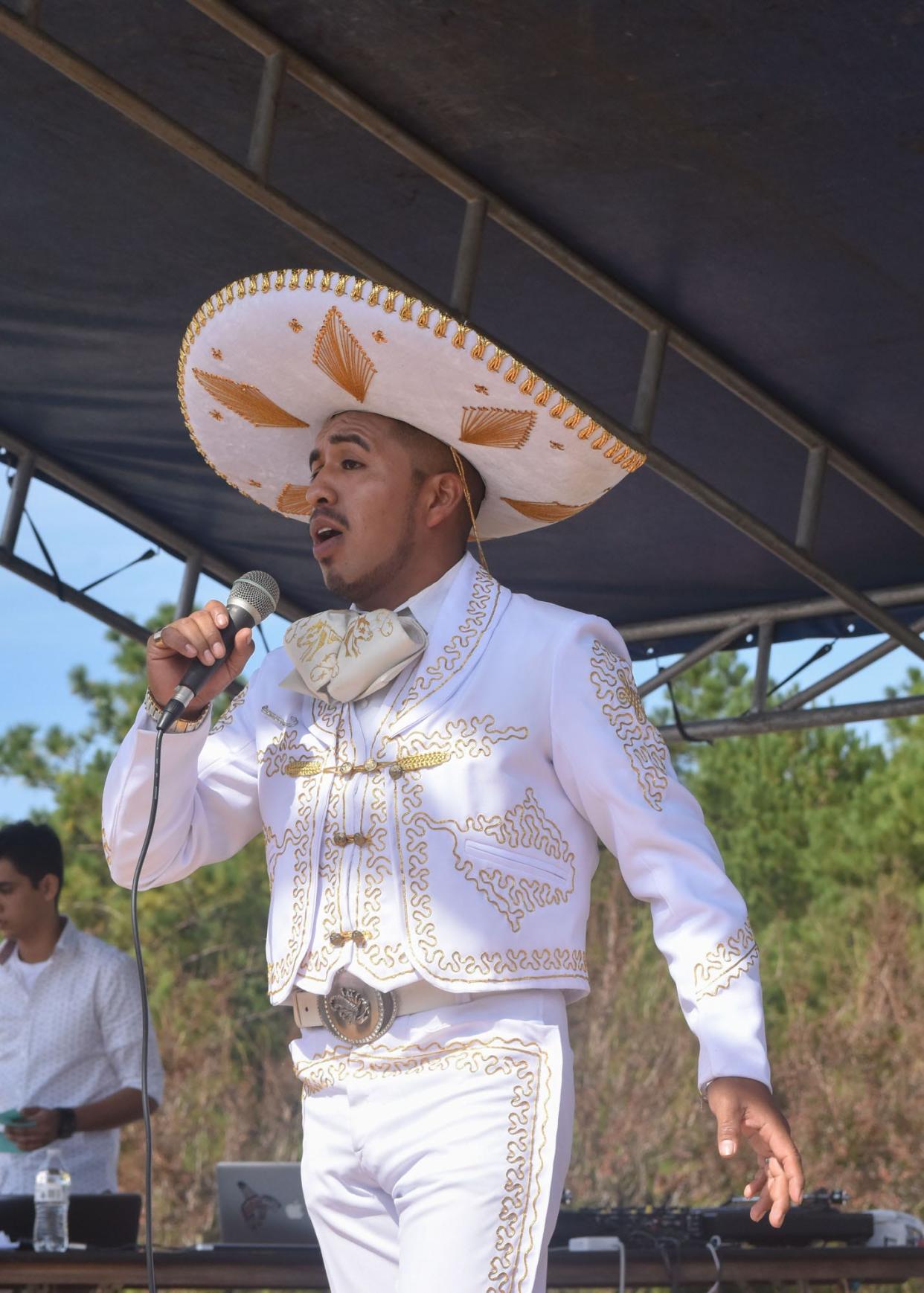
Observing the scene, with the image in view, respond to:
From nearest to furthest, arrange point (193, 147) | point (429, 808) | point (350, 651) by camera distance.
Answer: point (429, 808), point (350, 651), point (193, 147)

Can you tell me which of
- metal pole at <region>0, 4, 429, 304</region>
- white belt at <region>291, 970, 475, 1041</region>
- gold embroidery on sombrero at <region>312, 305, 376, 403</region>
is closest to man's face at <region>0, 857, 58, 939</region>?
metal pole at <region>0, 4, 429, 304</region>

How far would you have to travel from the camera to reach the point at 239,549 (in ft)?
17.2

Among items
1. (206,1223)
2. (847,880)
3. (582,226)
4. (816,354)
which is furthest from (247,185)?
(847,880)

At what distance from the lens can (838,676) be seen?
5250 mm

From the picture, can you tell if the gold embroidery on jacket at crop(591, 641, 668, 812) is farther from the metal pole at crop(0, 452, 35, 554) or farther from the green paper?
the metal pole at crop(0, 452, 35, 554)

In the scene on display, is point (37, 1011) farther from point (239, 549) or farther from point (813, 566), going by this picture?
point (813, 566)

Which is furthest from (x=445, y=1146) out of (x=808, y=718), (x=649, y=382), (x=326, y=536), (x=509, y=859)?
(x=808, y=718)

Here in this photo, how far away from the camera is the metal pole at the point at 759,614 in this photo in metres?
4.98

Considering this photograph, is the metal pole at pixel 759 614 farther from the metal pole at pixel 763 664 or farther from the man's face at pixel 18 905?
the man's face at pixel 18 905

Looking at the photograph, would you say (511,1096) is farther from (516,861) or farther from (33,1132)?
(33,1132)

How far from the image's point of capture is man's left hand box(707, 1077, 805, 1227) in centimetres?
169

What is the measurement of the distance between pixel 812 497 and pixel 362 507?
235cm

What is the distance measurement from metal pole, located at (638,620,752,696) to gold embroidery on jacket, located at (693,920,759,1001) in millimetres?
3449

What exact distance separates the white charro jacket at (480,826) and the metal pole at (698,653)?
10.5ft
